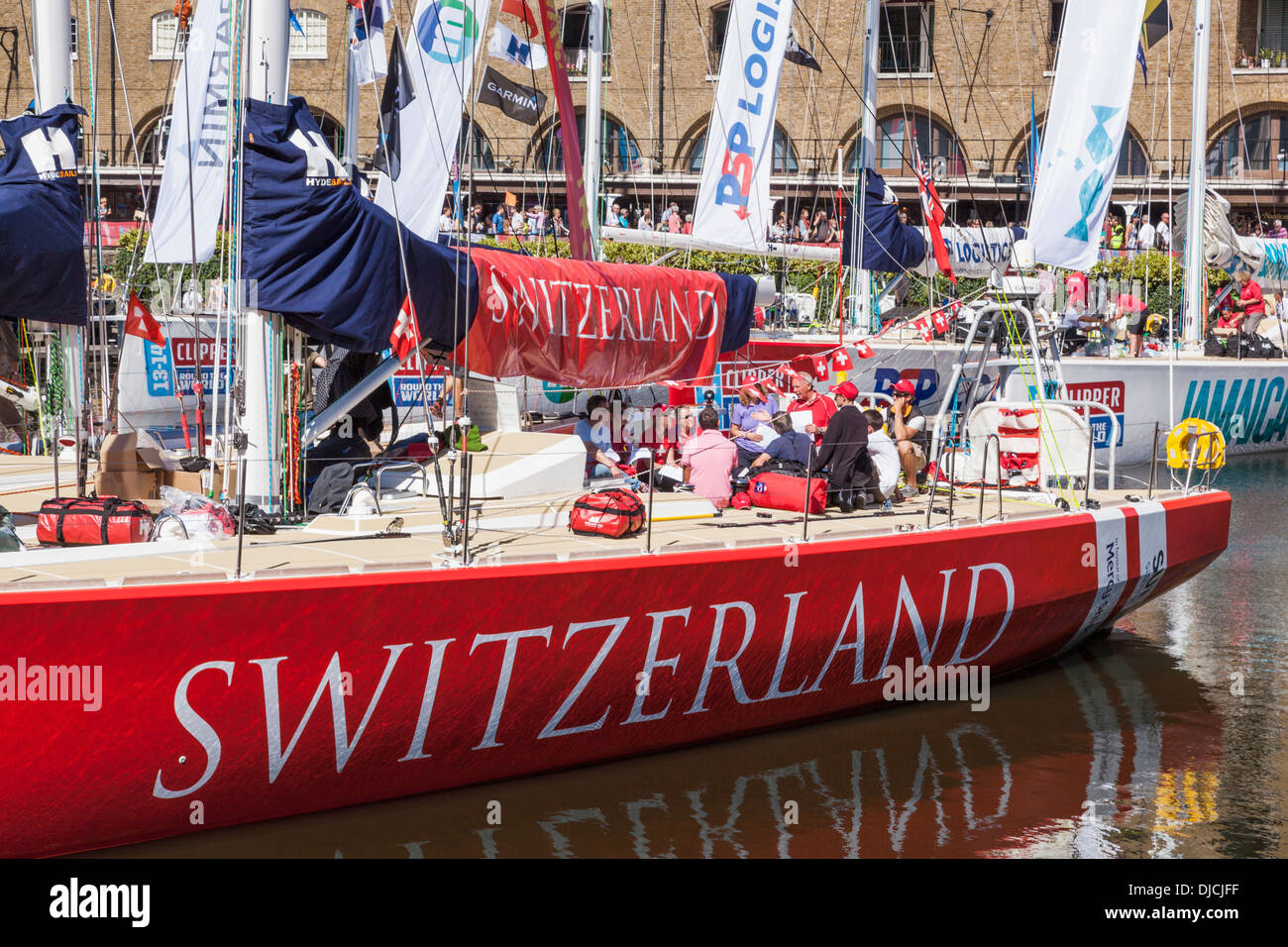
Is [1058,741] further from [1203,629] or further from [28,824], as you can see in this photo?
[28,824]

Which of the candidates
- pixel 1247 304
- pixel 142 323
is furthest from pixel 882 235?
pixel 142 323

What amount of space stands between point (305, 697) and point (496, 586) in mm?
978

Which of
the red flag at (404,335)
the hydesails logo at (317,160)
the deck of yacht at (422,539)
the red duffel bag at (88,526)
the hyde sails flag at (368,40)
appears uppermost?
the hyde sails flag at (368,40)

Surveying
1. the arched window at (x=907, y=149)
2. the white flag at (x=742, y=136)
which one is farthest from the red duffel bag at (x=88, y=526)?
the arched window at (x=907, y=149)

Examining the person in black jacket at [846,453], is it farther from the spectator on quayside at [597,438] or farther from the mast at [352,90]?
the mast at [352,90]

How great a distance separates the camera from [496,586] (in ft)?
21.7

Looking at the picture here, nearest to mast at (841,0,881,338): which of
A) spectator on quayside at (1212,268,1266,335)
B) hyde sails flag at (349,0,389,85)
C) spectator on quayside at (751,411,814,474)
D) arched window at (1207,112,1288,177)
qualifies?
hyde sails flag at (349,0,389,85)

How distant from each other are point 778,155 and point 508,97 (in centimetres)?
2452

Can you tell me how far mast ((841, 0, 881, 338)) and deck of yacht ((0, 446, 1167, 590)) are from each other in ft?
31.6

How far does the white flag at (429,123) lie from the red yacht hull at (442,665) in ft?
14.1

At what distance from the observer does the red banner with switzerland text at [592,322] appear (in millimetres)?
8219

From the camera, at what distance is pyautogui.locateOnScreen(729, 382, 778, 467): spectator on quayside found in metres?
9.80

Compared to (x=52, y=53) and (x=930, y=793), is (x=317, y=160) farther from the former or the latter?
(x=930, y=793)

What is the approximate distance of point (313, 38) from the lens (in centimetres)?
3556
